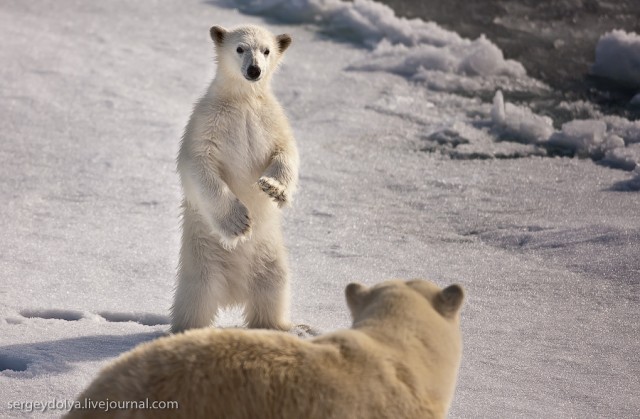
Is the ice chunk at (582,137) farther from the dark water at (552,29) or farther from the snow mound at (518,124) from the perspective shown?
the dark water at (552,29)

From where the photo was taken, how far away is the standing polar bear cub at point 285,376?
7.48 feet

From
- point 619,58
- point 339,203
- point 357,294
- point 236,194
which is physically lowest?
point 339,203

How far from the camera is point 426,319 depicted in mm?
2463

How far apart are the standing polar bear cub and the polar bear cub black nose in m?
1.84

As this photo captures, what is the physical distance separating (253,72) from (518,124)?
317cm

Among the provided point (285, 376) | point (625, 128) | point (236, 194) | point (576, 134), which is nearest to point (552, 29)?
point (625, 128)

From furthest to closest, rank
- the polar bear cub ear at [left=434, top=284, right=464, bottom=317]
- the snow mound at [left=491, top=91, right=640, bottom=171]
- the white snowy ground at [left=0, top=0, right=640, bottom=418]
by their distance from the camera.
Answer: the snow mound at [left=491, top=91, right=640, bottom=171] < the white snowy ground at [left=0, top=0, right=640, bottom=418] < the polar bear cub ear at [left=434, top=284, right=464, bottom=317]

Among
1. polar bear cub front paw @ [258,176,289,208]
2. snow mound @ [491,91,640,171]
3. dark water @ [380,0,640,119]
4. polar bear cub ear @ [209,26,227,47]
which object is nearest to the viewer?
polar bear cub front paw @ [258,176,289,208]

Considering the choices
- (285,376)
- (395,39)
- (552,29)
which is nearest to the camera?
(285,376)

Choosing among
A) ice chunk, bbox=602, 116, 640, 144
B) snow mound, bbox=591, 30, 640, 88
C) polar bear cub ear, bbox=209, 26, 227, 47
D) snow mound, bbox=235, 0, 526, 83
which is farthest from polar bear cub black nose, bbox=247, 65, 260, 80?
snow mound, bbox=591, 30, 640, 88

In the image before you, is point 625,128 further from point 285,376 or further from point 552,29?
point 285,376

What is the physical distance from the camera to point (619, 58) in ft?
26.5

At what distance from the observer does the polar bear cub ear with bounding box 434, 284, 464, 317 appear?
2.51 meters

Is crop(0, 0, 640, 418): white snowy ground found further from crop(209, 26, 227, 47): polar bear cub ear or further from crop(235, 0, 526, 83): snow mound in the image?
crop(209, 26, 227, 47): polar bear cub ear
